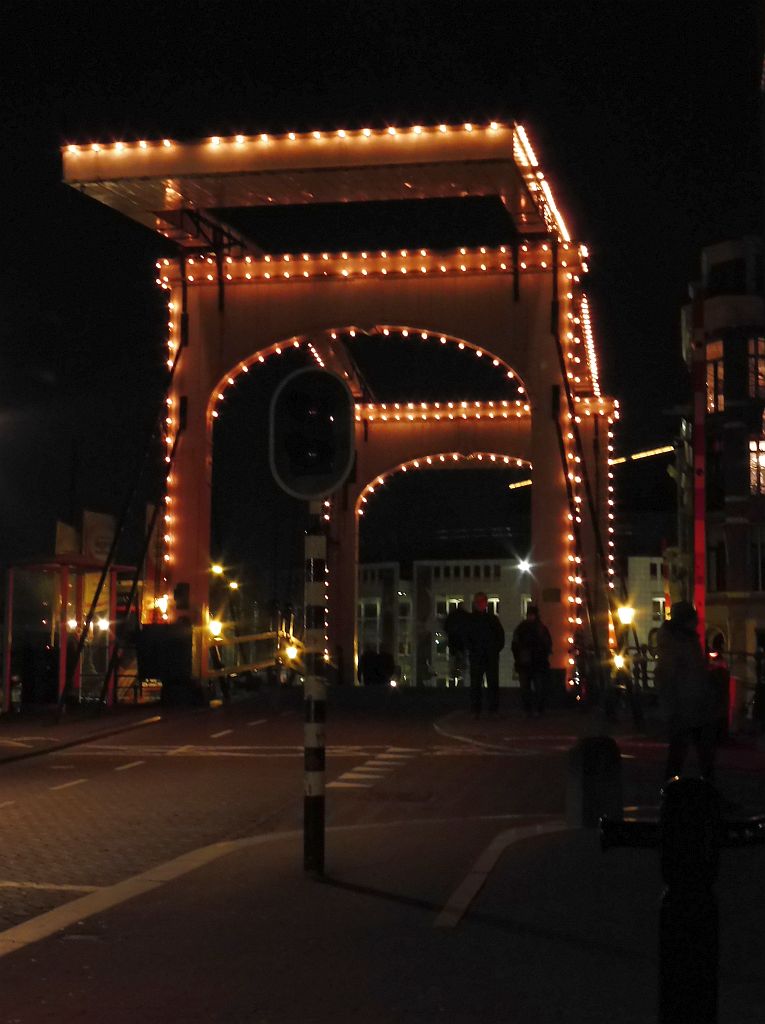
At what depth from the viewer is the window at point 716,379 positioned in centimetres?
4772

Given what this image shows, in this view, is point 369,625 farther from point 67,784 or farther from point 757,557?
point 67,784

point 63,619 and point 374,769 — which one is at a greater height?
point 63,619

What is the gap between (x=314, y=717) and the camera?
29.6 feet

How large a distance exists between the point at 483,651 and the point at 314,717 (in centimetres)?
1344

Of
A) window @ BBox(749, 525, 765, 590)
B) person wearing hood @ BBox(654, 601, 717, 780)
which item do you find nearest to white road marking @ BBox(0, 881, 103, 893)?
person wearing hood @ BBox(654, 601, 717, 780)

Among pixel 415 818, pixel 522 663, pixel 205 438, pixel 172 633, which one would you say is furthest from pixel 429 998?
pixel 205 438

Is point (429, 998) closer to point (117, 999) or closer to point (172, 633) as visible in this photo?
point (117, 999)

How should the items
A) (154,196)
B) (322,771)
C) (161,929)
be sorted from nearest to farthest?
(161,929)
(322,771)
(154,196)

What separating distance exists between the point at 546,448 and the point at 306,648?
61.4ft

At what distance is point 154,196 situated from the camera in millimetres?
25984

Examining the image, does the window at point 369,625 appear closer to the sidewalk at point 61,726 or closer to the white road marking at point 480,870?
the sidewalk at point 61,726

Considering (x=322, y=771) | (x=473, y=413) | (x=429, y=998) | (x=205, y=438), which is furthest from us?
(x=473, y=413)

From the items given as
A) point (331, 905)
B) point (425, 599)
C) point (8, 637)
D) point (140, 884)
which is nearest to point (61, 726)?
point (8, 637)

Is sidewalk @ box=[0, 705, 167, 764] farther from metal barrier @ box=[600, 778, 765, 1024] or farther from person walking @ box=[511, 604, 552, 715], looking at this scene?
metal barrier @ box=[600, 778, 765, 1024]
